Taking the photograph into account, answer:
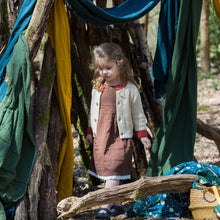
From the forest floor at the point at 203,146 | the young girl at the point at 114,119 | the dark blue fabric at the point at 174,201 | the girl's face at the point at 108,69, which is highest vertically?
the girl's face at the point at 108,69

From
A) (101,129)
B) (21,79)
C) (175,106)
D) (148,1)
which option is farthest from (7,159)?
(148,1)

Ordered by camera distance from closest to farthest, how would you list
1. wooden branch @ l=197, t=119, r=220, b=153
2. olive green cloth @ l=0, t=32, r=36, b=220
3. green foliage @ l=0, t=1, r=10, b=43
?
olive green cloth @ l=0, t=32, r=36, b=220 < green foliage @ l=0, t=1, r=10, b=43 < wooden branch @ l=197, t=119, r=220, b=153

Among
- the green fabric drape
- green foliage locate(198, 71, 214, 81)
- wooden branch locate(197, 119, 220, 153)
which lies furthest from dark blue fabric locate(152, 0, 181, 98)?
green foliage locate(198, 71, 214, 81)

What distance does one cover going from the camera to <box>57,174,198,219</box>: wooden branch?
2.65 m

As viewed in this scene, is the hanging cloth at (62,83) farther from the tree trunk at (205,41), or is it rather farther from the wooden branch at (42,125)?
the tree trunk at (205,41)

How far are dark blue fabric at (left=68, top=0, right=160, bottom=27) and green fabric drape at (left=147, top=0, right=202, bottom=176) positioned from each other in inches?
14.3

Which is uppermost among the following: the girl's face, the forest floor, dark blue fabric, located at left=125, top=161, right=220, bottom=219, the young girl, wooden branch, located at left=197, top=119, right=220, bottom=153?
the girl's face

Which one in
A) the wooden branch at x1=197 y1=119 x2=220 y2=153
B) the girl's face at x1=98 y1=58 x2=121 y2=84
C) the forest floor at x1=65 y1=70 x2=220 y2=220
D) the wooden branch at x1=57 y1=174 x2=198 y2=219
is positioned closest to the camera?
the wooden branch at x1=57 y1=174 x2=198 y2=219

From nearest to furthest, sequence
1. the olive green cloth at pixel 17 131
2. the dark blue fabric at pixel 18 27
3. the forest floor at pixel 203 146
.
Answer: the olive green cloth at pixel 17 131
the dark blue fabric at pixel 18 27
the forest floor at pixel 203 146

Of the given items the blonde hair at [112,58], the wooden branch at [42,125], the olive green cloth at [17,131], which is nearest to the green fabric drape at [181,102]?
the blonde hair at [112,58]

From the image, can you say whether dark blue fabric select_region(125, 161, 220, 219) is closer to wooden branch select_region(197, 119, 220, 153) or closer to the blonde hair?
the blonde hair

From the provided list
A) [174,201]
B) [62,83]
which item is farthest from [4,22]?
[174,201]

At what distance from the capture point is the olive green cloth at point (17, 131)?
2771 mm

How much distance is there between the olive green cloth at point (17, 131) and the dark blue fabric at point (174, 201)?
38.3 inches
